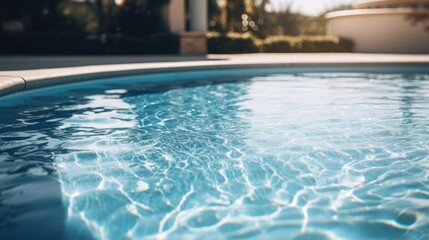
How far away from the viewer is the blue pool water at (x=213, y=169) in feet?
8.22

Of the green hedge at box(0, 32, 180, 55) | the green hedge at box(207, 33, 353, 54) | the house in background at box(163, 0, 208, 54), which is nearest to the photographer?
the green hedge at box(0, 32, 180, 55)

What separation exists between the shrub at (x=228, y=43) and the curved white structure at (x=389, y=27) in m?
6.02

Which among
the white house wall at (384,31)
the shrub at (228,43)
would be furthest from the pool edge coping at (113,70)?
the white house wall at (384,31)

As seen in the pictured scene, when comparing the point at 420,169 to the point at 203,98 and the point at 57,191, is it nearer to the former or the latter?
the point at 57,191

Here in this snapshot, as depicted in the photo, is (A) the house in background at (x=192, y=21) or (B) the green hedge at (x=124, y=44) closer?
(B) the green hedge at (x=124, y=44)

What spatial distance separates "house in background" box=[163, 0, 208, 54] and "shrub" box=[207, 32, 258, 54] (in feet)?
2.60

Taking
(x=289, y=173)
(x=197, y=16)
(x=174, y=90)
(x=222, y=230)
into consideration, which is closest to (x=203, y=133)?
(x=289, y=173)

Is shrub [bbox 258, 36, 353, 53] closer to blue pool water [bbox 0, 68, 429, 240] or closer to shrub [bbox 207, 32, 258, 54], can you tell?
shrub [bbox 207, 32, 258, 54]

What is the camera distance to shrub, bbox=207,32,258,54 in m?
17.9

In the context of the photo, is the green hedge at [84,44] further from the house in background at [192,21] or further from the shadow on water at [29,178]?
the shadow on water at [29,178]

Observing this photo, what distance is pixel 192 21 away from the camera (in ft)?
57.2

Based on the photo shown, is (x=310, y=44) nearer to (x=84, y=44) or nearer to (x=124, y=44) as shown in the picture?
(x=124, y=44)

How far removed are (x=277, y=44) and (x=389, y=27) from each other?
5.75 metres

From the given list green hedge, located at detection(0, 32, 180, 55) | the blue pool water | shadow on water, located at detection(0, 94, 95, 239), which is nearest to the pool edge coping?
the blue pool water
